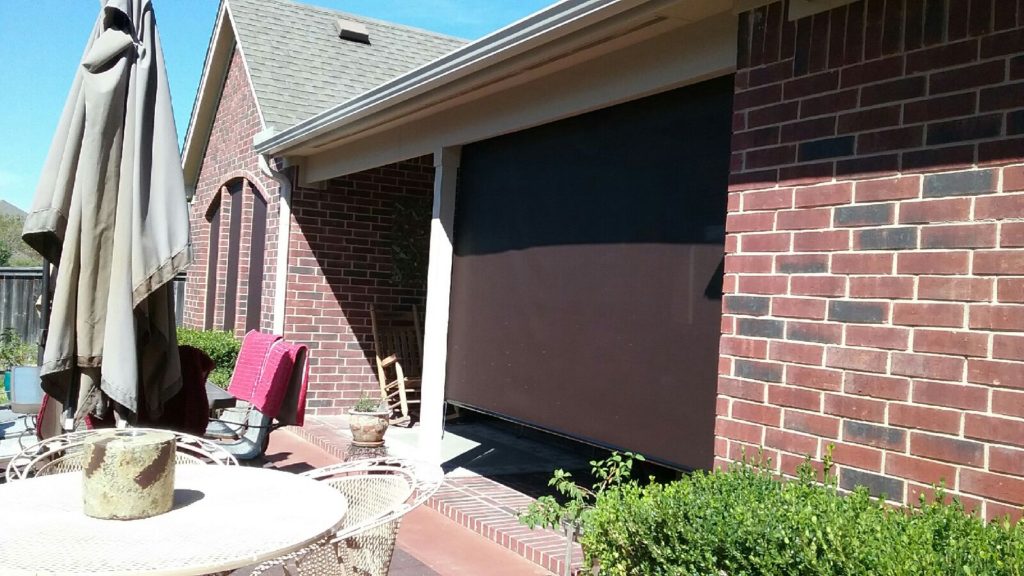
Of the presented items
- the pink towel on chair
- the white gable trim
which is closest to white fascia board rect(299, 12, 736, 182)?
the pink towel on chair

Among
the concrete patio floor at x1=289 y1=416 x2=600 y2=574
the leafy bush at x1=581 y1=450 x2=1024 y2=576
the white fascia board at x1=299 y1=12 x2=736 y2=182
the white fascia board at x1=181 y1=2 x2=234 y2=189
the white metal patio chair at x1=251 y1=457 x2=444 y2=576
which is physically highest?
the white fascia board at x1=181 y1=2 x2=234 y2=189

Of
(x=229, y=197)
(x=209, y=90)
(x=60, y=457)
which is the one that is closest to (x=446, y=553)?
(x=60, y=457)

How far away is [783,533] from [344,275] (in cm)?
774

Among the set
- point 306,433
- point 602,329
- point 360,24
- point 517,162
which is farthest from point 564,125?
point 360,24

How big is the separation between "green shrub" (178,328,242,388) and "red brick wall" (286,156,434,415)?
1165 mm

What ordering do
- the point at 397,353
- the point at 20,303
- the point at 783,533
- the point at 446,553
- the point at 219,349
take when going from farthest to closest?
1. the point at 20,303
2. the point at 219,349
3. the point at 397,353
4. the point at 446,553
5. the point at 783,533

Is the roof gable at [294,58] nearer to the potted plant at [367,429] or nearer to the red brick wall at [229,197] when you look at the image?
the red brick wall at [229,197]

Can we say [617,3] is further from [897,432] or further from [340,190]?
[340,190]

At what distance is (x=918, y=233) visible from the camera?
10.1 feet

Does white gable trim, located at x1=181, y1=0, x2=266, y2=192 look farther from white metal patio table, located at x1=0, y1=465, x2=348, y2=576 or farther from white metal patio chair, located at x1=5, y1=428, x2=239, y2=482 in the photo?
white metal patio table, located at x1=0, y1=465, x2=348, y2=576

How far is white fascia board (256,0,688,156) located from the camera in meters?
4.16

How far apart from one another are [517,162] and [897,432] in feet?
11.3

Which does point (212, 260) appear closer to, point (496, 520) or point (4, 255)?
point (496, 520)

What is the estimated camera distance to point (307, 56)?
11.4 m
